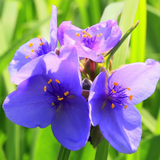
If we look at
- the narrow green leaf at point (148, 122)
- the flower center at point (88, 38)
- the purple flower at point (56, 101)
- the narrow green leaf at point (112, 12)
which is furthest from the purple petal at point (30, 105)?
the narrow green leaf at point (148, 122)

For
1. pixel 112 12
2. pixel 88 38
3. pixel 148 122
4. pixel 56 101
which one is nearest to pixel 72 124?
pixel 56 101

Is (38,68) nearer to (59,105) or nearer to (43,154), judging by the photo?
(59,105)

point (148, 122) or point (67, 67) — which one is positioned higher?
point (67, 67)

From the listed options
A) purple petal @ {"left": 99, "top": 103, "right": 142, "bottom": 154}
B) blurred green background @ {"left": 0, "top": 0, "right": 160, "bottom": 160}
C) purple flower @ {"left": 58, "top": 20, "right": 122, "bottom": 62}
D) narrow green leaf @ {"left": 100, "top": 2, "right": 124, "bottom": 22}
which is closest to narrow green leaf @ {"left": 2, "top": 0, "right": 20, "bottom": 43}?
blurred green background @ {"left": 0, "top": 0, "right": 160, "bottom": 160}

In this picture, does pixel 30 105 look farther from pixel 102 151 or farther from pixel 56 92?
pixel 102 151

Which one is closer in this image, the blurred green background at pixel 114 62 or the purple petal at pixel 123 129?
the purple petal at pixel 123 129

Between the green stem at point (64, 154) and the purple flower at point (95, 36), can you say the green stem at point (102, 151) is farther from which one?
the purple flower at point (95, 36)

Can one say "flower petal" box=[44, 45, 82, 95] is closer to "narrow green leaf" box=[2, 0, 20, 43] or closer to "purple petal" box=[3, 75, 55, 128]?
"purple petal" box=[3, 75, 55, 128]
